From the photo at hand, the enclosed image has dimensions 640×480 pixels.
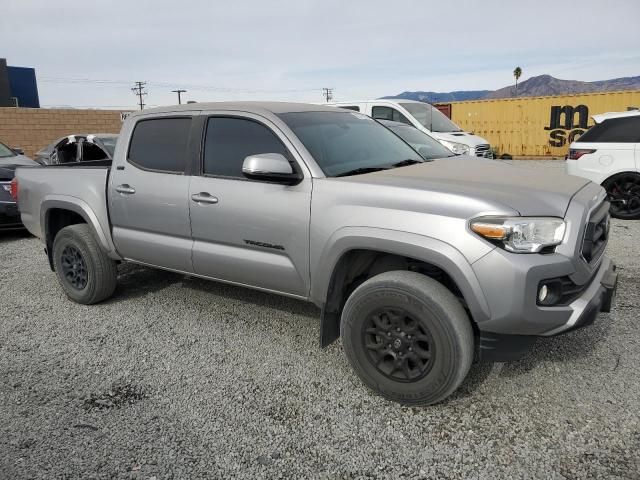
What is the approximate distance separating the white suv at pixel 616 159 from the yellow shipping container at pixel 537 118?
13677 millimetres

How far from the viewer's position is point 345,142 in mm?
3750

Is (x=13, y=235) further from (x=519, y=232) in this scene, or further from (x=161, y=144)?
(x=519, y=232)

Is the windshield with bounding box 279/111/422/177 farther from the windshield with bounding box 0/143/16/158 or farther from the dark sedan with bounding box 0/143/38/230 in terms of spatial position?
the windshield with bounding box 0/143/16/158

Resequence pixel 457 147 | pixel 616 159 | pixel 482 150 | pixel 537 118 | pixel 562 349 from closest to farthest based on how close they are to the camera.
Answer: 1. pixel 562 349
2. pixel 616 159
3. pixel 457 147
4. pixel 482 150
5. pixel 537 118

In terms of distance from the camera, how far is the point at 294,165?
3.34 metres

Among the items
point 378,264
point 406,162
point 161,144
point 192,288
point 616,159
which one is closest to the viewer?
point 378,264

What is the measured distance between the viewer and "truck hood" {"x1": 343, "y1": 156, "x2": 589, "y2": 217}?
8.81 feet

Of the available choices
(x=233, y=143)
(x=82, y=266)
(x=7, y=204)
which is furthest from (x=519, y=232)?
(x=7, y=204)

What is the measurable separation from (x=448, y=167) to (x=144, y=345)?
8.62 ft

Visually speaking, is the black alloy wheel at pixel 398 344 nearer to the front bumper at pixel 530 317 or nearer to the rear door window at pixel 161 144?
the front bumper at pixel 530 317

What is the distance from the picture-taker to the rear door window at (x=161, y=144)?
3982mm

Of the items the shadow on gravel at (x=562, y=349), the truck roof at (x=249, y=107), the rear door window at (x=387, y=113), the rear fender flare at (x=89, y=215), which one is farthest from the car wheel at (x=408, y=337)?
the rear door window at (x=387, y=113)

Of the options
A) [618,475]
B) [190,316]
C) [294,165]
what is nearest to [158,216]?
[190,316]

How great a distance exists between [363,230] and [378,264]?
39cm
